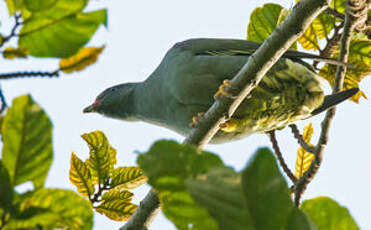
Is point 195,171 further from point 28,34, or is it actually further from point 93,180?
point 93,180

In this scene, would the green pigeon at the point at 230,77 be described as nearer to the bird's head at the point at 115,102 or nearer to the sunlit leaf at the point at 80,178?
the bird's head at the point at 115,102

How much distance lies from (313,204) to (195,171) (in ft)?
1.68

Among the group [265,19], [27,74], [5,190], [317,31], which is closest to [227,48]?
[265,19]

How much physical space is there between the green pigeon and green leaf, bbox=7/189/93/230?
244 cm

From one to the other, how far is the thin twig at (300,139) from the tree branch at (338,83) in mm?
262

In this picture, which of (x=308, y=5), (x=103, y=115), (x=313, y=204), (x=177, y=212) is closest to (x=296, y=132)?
(x=308, y=5)

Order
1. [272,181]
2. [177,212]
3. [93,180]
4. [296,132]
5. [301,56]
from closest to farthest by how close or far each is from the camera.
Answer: [272,181] → [177,212] → [93,180] → [301,56] → [296,132]

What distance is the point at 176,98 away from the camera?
391 centimetres

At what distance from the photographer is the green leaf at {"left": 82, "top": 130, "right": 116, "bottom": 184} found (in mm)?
2998

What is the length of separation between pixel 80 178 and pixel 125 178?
33 centimetres

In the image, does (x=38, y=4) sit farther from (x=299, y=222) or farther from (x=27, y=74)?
(x=299, y=222)

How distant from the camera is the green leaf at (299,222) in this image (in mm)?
1100

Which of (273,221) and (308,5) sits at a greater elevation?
(308,5)

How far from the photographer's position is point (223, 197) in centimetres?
105
